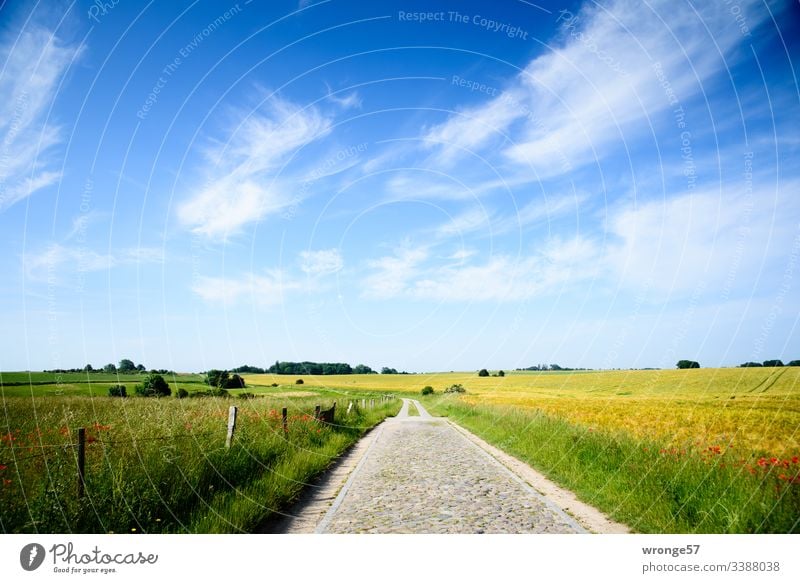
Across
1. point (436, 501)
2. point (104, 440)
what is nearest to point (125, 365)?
point (104, 440)

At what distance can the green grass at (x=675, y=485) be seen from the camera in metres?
5.48

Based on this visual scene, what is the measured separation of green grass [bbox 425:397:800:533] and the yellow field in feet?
2.06

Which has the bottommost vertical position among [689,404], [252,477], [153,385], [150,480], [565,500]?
[689,404]

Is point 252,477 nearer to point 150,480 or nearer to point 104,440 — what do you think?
point 150,480

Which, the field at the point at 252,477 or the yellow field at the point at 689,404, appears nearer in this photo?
the field at the point at 252,477

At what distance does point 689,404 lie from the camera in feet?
107

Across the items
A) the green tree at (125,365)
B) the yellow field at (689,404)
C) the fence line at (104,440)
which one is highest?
the green tree at (125,365)

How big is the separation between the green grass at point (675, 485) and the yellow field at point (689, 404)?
24.7 inches

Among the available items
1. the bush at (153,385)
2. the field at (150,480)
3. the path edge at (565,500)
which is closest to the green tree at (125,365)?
the field at (150,480)

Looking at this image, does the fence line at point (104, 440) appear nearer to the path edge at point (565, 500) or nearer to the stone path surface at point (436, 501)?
the stone path surface at point (436, 501)

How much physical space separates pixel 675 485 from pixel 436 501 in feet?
12.4

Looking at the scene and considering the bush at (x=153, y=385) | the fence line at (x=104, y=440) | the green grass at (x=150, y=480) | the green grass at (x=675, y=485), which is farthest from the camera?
the bush at (x=153, y=385)
